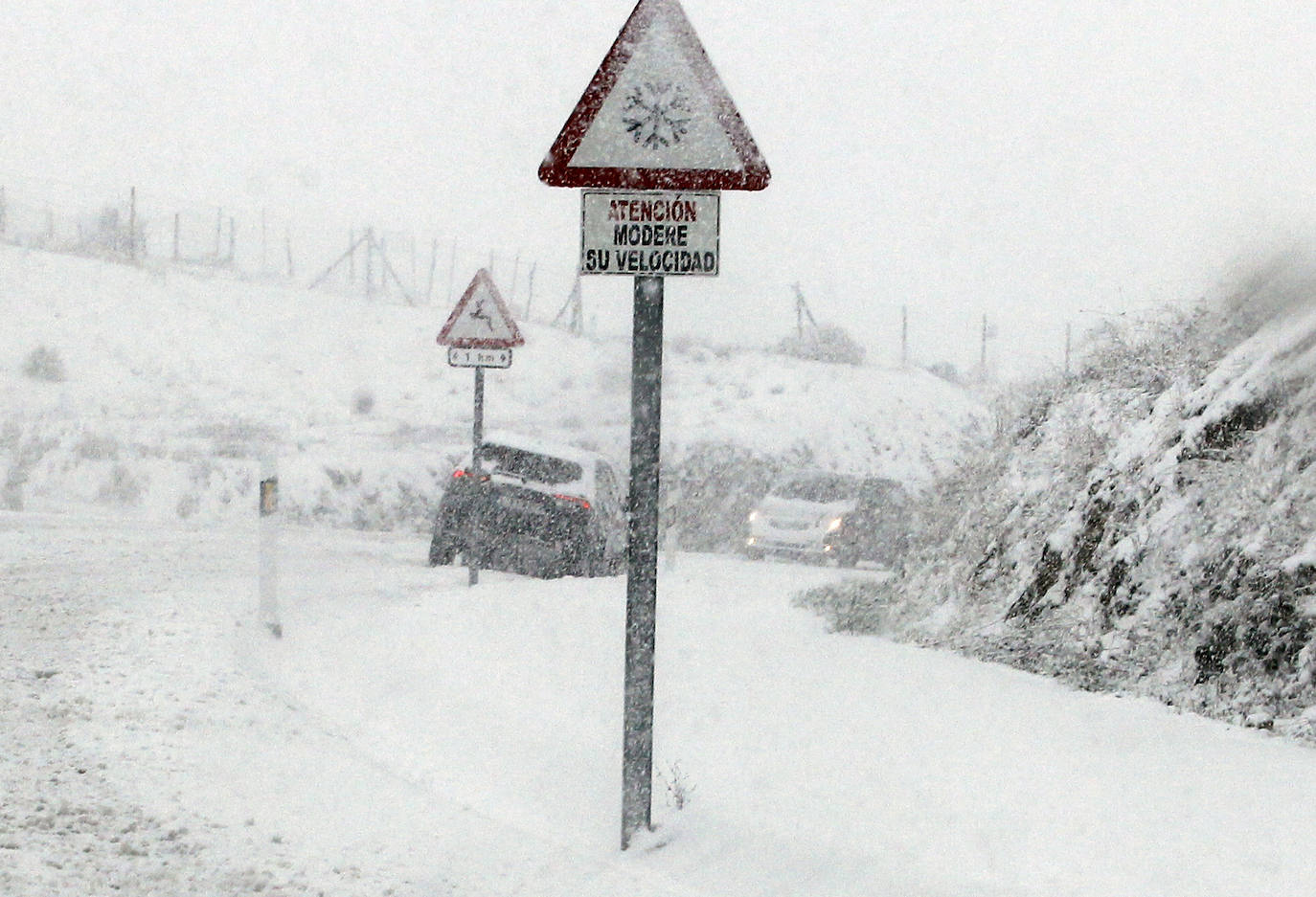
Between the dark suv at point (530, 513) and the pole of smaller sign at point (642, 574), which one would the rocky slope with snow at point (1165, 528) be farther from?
the dark suv at point (530, 513)

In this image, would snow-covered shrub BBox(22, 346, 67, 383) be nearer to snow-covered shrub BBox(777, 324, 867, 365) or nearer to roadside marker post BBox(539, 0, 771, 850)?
snow-covered shrub BBox(777, 324, 867, 365)

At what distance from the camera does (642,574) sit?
15.6 feet

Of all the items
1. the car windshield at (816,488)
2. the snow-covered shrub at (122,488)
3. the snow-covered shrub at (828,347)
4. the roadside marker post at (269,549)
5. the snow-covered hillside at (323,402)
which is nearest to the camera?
the roadside marker post at (269,549)

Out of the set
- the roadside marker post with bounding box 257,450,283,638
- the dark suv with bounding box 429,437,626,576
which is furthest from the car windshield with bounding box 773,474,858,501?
the roadside marker post with bounding box 257,450,283,638

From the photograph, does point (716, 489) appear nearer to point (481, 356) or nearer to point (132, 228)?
point (481, 356)

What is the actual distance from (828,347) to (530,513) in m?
30.7

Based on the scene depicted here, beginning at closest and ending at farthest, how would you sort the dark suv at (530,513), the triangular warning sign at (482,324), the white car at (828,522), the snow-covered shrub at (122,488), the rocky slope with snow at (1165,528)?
the rocky slope with snow at (1165,528) < the triangular warning sign at (482,324) < the dark suv at (530,513) < the white car at (828,522) < the snow-covered shrub at (122,488)

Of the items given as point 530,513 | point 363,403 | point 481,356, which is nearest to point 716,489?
point 530,513

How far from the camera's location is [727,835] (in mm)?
4684

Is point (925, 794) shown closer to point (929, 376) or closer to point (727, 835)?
point (727, 835)

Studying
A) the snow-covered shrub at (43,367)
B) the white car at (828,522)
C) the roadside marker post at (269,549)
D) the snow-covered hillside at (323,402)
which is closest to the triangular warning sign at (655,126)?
the roadside marker post at (269,549)

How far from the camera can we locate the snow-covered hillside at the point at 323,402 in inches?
834

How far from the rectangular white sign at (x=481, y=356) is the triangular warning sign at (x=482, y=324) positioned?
5 cm

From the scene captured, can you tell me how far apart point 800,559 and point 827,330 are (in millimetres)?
26609
